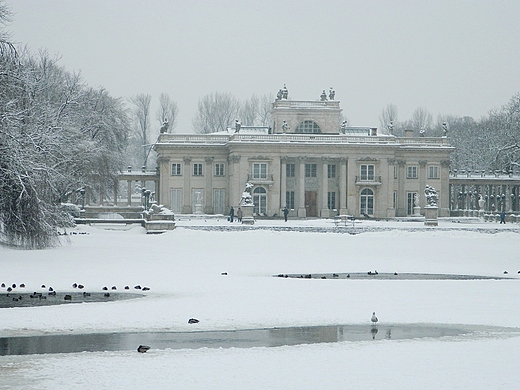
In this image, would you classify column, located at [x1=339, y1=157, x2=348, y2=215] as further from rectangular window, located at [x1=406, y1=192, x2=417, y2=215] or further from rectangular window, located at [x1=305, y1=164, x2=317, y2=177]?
rectangular window, located at [x1=406, y1=192, x2=417, y2=215]

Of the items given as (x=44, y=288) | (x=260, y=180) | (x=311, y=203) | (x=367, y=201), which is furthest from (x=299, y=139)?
(x=44, y=288)

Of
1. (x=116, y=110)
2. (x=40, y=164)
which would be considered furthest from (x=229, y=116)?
(x=40, y=164)

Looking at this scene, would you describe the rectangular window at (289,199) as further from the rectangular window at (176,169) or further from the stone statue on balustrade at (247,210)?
the stone statue on balustrade at (247,210)

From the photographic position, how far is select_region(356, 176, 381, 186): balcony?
7488 centimetres

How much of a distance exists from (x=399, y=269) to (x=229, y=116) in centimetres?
8236

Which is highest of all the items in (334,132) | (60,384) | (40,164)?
(334,132)

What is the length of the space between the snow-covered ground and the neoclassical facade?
3422 cm

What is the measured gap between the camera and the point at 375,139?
247ft

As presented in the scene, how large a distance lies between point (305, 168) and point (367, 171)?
5.24m

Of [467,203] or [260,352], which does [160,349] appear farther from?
[467,203]

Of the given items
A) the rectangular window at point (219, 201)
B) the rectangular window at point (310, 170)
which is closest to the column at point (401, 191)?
the rectangular window at point (310, 170)

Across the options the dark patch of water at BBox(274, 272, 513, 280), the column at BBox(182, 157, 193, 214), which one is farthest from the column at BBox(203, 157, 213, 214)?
the dark patch of water at BBox(274, 272, 513, 280)

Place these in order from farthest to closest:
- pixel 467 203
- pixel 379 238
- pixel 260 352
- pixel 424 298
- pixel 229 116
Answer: pixel 229 116, pixel 467 203, pixel 379 238, pixel 424 298, pixel 260 352

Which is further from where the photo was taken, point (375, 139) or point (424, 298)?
point (375, 139)
